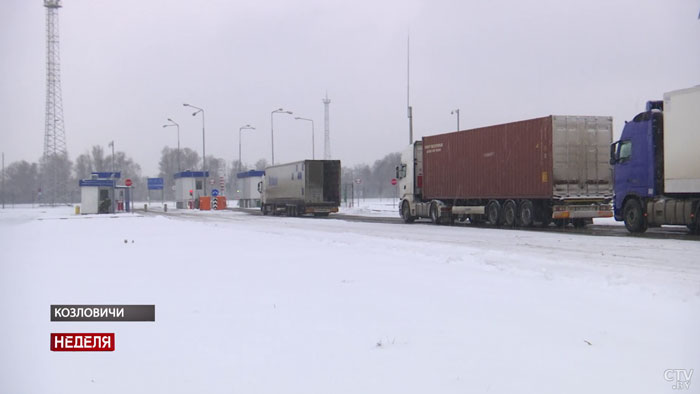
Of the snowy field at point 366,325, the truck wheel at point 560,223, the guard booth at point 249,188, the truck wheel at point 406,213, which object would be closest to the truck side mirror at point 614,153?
the truck wheel at point 560,223

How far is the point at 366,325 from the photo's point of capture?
6531 millimetres

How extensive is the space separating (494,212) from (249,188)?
45.6 meters

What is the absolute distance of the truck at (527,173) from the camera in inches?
846

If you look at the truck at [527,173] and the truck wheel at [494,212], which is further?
the truck wheel at [494,212]

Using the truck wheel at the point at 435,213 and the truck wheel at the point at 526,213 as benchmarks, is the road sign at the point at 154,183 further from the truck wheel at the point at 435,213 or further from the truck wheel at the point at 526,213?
the truck wheel at the point at 526,213

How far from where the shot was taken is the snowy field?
16.1 feet

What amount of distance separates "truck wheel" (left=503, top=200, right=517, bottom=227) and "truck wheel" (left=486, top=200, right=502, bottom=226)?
0.28 meters

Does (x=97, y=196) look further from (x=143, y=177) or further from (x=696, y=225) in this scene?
(x=143, y=177)

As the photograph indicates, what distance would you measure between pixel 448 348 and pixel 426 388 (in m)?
1.00

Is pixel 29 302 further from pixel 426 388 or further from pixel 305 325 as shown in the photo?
pixel 426 388

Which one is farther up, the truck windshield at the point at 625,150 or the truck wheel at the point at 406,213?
the truck windshield at the point at 625,150

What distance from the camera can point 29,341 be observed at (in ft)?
19.1

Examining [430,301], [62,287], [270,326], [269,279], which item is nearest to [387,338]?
[270,326]

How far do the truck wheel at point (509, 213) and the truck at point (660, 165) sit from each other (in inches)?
160
